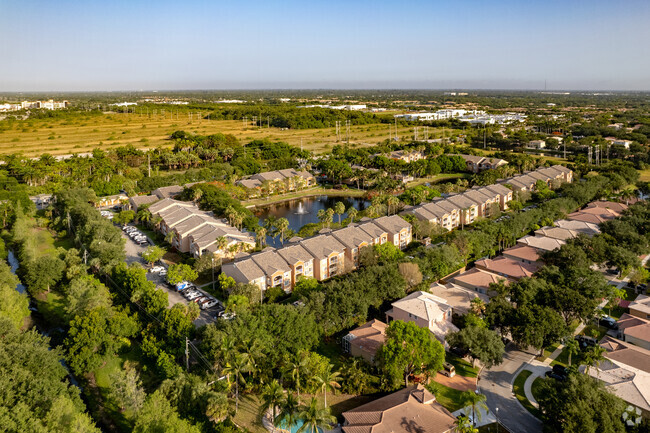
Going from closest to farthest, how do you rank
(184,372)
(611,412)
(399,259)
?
(611,412)
(184,372)
(399,259)

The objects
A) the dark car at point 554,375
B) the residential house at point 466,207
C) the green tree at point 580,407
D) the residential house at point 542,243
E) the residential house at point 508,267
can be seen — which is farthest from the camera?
the residential house at point 466,207

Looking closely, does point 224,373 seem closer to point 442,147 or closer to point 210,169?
point 210,169

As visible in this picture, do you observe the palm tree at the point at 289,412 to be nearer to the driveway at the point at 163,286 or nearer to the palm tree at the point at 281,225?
the driveway at the point at 163,286

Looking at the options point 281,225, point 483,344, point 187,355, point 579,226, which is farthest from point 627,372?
point 281,225

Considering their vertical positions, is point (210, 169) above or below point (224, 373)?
above

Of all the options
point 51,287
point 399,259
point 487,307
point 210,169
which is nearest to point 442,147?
point 210,169

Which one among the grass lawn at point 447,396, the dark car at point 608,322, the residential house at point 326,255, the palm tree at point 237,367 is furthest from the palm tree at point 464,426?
the residential house at point 326,255

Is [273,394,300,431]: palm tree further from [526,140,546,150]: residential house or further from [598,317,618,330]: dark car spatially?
[526,140,546,150]: residential house
